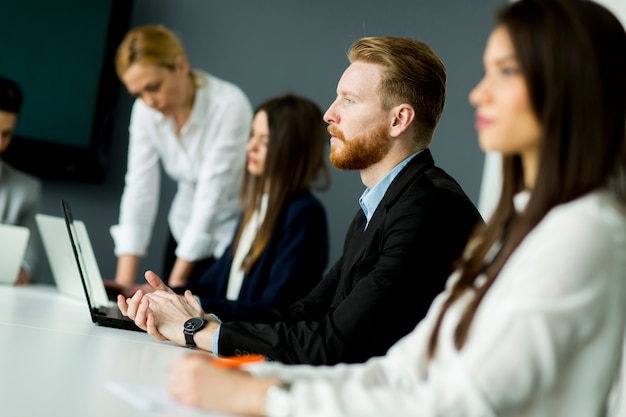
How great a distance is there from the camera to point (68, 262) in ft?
9.20

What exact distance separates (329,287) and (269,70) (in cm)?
277

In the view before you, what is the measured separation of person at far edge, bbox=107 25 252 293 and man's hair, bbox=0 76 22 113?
45 cm

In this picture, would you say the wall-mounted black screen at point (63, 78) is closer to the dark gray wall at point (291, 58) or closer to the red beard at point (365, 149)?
the dark gray wall at point (291, 58)

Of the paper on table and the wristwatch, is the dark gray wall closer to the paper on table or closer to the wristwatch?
the wristwatch

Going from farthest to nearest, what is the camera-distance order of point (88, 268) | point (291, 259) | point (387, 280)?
1. point (291, 259)
2. point (88, 268)
3. point (387, 280)

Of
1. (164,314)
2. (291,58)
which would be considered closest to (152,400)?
(164,314)

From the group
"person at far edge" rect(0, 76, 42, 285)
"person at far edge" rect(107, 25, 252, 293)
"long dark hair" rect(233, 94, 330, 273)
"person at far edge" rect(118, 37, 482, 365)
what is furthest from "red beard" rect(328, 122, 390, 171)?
"person at far edge" rect(0, 76, 42, 285)

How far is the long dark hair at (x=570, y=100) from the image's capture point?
1054 mm

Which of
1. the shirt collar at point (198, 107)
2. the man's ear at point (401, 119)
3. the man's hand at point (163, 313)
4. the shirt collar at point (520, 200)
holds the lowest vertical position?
the man's hand at point (163, 313)

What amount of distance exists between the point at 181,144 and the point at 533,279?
301 cm

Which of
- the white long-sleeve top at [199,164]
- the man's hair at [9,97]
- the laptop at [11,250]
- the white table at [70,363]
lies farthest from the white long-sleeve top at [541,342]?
the man's hair at [9,97]

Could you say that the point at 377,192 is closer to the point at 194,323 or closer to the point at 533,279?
the point at 194,323

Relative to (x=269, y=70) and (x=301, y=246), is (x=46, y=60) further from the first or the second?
(x=301, y=246)

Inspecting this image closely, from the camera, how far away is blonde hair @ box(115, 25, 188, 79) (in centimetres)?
360
